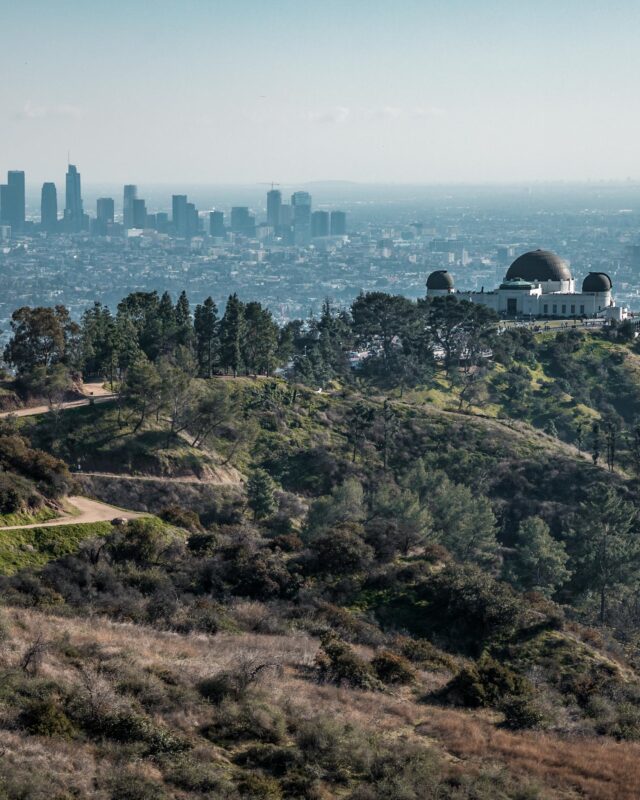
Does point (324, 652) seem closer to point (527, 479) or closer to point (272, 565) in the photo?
point (272, 565)

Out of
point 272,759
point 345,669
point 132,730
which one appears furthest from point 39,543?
point 272,759

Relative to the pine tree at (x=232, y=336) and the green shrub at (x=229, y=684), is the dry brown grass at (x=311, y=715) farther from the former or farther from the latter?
the pine tree at (x=232, y=336)

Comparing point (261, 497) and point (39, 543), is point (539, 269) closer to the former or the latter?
point (261, 497)

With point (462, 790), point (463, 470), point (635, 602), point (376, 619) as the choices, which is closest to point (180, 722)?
point (462, 790)

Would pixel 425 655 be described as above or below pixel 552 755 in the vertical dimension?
below

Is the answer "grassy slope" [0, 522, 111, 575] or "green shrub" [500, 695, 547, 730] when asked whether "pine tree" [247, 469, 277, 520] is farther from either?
"green shrub" [500, 695, 547, 730]

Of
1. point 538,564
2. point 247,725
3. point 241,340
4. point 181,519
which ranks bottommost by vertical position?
point 538,564
